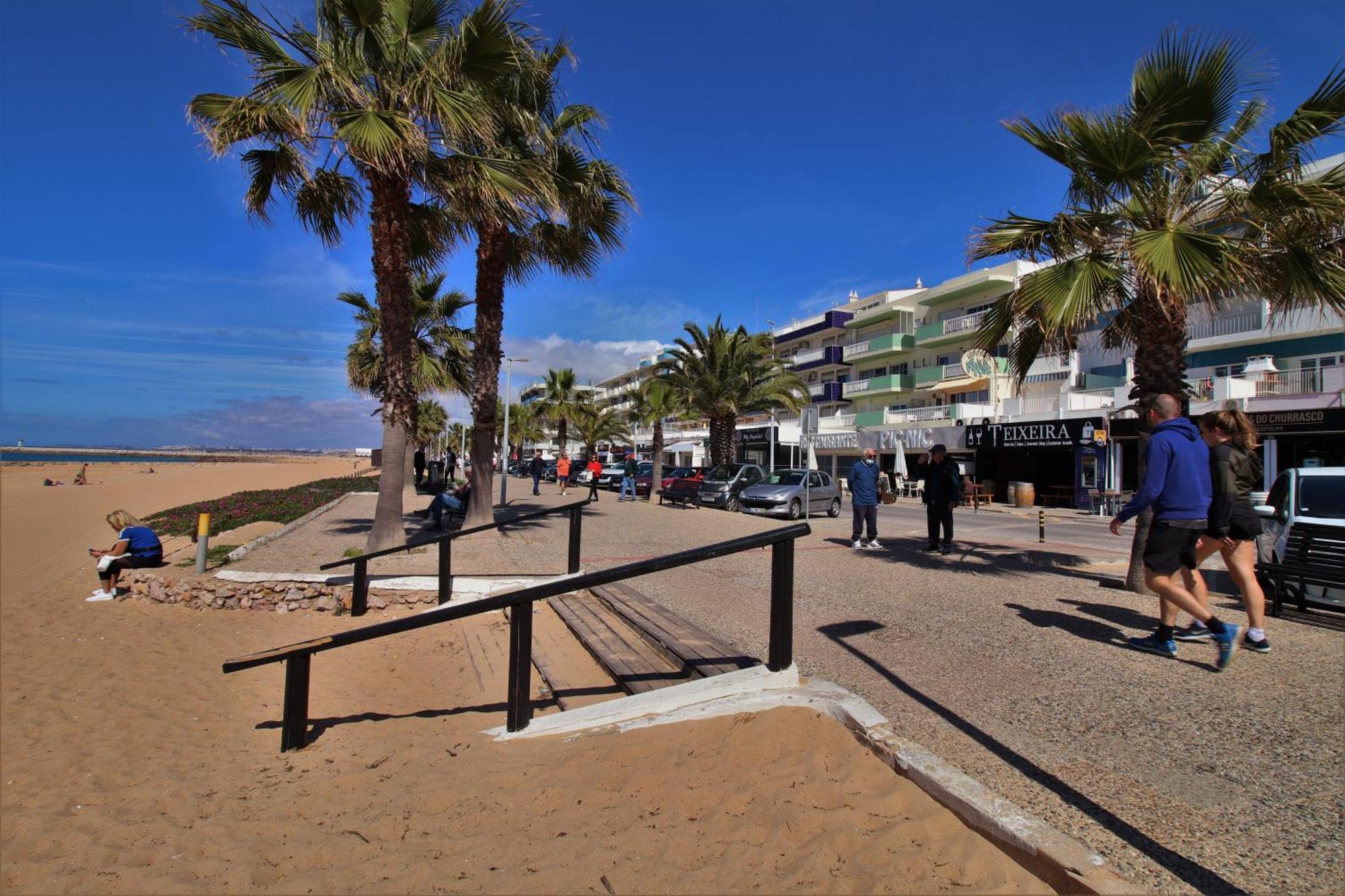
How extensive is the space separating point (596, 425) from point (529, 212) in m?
42.7

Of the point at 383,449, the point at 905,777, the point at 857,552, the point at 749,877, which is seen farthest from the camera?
the point at 857,552

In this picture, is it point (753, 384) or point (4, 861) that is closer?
point (4, 861)

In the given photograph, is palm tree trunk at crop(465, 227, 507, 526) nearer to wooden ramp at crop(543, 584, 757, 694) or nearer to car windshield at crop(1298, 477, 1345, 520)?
wooden ramp at crop(543, 584, 757, 694)

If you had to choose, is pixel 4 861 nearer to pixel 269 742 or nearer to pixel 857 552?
pixel 269 742

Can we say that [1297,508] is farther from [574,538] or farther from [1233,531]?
[574,538]

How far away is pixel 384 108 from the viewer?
9.26 metres

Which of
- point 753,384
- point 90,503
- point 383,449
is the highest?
point 753,384

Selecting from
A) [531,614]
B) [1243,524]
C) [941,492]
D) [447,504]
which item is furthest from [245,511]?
[1243,524]

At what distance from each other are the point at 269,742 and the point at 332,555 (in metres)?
6.40

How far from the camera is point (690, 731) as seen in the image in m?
→ 3.59

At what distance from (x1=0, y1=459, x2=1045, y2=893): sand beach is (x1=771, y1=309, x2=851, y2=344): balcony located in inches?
1889

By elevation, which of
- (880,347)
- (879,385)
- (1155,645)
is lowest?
(1155,645)

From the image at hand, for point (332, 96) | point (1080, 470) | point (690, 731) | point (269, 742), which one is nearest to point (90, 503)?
point (332, 96)

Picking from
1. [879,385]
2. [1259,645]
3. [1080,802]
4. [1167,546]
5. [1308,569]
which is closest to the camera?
[1080,802]
